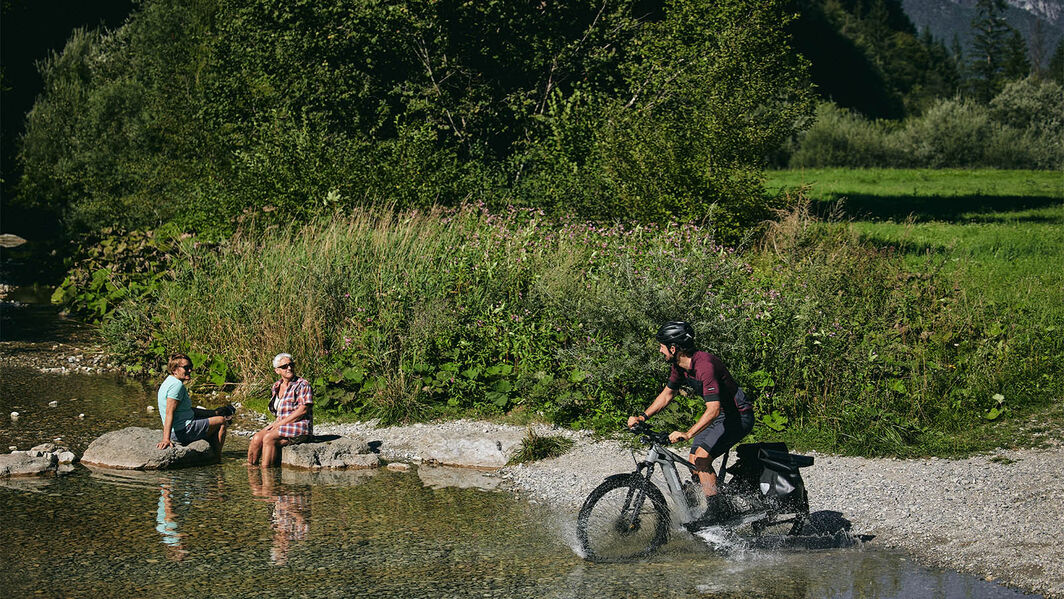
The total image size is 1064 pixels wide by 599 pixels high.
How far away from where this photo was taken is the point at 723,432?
27.2 feet

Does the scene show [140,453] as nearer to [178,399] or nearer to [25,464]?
[178,399]

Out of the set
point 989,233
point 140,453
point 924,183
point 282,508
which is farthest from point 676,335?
point 924,183

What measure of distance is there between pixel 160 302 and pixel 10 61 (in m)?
31.7

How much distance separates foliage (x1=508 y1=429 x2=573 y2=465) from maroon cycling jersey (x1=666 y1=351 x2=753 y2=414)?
359 cm

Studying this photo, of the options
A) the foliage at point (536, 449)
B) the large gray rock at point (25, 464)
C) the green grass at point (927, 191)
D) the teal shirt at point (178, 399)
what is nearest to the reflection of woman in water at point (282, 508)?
the teal shirt at point (178, 399)

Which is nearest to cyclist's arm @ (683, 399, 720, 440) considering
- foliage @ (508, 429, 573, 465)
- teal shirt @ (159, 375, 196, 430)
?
foliage @ (508, 429, 573, 465)

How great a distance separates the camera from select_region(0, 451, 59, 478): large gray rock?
35.2 ft

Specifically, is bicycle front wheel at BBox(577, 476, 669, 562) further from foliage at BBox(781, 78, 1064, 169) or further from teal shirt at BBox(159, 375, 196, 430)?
foliage at BBox(781, 78, 1064, 169)

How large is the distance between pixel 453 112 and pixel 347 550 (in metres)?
19.1

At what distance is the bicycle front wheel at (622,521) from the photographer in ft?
26.5

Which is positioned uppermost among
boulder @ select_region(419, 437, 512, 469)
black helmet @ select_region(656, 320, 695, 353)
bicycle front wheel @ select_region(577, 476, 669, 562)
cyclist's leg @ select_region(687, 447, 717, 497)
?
black helmet @ select_region(656, 320, 695, 353)

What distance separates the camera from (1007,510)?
9055mm

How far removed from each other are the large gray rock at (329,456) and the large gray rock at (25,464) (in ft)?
8.04

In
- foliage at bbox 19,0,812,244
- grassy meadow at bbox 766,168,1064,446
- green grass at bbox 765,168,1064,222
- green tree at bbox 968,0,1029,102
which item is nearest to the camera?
grassy meadow at bbox 766,168,1064,446
